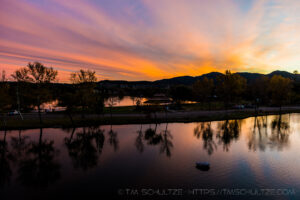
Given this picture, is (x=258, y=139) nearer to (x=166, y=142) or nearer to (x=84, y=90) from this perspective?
(x=166, y=142)

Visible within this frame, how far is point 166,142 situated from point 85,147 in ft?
50.7

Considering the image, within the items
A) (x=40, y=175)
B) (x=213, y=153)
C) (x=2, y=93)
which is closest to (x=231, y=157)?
(x=213, y=153)

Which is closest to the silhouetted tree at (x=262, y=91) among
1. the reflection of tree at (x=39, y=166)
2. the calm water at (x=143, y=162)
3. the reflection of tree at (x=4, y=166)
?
the calm water at (x=143, y=162)

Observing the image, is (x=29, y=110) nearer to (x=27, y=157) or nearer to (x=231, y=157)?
(x=27, y=157)

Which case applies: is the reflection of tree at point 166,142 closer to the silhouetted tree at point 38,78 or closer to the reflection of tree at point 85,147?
the reflection of tree at point 85,147

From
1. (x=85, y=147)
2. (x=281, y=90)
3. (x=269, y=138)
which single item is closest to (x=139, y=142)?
(x=85, y=147)

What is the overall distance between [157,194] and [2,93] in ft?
144

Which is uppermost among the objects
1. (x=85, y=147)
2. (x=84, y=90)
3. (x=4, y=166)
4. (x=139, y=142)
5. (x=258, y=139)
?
(x=84, y=90)

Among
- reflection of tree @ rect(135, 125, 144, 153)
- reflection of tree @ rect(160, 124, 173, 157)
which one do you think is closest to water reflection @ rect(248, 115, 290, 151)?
reflection of tree @ rect(160, 124, 173, 157)

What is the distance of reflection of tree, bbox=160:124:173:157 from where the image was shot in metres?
27.2

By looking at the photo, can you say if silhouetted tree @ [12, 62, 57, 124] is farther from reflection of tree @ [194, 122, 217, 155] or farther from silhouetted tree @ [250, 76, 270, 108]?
silhouetted tree @ [250, 76, 270, 108]

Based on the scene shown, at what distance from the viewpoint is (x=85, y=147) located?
2905cm

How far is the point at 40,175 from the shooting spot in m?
19.7

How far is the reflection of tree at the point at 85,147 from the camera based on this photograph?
23094 millimetres
